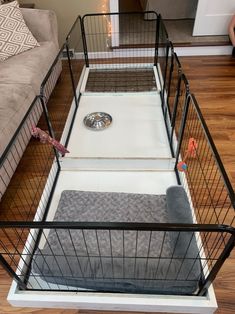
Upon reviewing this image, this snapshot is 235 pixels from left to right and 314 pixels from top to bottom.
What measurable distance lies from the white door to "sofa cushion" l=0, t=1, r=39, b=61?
1.72m

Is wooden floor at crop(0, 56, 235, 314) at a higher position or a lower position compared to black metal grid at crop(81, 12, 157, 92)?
lower

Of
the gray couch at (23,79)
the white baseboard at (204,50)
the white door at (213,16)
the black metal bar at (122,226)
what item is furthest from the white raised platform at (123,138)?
the white door at (213,16)

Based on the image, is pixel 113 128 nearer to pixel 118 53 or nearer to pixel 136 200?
pixel 136 200

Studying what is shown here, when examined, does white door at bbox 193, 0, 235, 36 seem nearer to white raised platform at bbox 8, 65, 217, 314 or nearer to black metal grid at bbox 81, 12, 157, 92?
black metal grid at bbox 81, 12, 157, 92

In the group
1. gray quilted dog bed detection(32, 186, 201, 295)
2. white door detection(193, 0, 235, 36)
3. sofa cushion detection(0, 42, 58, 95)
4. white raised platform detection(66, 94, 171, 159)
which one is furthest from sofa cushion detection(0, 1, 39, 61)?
white door detection(193, 0, 235, 36)

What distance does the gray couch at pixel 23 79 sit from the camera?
1335 mm

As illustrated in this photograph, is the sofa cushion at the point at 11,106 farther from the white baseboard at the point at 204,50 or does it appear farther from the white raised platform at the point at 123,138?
the white baseboard at the point at 204,50

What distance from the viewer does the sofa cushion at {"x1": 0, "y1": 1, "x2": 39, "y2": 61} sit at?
1.84 metres

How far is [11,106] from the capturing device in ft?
4.69

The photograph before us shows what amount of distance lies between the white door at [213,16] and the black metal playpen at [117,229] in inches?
33.7

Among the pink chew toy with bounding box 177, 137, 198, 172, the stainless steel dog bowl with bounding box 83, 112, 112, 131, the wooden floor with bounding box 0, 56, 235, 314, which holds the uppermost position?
the pink chew toy with bounding box 177, 137, 198, 172

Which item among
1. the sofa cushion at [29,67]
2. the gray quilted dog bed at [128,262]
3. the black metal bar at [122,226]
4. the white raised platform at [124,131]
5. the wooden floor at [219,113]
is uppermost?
the black metal bar at [122,226]

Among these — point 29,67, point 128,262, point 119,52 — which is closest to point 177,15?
point 119,52

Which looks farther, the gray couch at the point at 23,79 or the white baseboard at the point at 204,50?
the white baseboard at the point at 204,50
